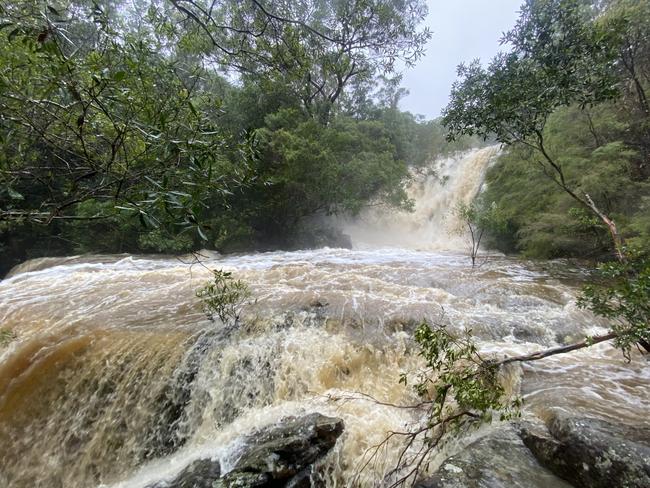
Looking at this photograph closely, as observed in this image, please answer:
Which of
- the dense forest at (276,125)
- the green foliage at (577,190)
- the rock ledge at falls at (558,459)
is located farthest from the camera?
the green foliage at (577,190)

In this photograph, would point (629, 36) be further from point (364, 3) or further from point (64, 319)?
point (64, 319)

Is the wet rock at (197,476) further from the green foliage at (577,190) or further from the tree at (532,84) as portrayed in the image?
the green foliage at (577,190)

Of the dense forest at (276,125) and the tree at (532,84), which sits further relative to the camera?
the tree at (532,84)

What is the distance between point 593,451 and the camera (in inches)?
83.0

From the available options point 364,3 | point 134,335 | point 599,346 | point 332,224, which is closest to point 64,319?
point 134,335

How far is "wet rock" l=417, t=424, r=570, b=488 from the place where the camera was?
210 centimetres

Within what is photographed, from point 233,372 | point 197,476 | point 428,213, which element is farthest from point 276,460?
point 428,213

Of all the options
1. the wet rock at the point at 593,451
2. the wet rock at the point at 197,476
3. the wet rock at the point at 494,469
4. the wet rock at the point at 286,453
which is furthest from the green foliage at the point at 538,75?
the wet rock at the point at 197,476

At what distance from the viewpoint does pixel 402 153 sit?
1758cm

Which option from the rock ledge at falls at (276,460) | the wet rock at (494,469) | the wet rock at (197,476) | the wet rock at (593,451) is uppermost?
the wet rock at (593,451)

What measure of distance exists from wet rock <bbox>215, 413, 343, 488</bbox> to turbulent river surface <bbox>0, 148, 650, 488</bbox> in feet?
0.60

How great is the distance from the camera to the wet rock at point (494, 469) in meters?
2.10

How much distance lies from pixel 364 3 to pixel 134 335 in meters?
A: 5.38

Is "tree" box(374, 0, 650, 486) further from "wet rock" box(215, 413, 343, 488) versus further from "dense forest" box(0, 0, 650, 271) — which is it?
"wet rock" box(215, 413, 343, 488)
